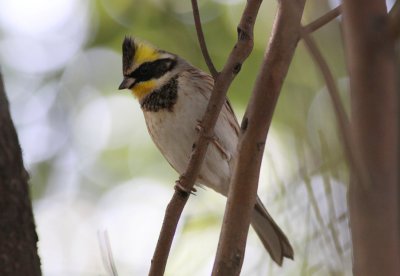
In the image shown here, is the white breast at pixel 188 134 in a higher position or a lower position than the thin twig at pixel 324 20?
higher

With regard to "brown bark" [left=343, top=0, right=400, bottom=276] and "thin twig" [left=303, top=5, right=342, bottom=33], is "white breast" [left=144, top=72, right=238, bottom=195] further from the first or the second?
"brown bark" [left=343, top=0, right=400, bottom=276]

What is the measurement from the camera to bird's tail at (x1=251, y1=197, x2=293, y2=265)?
352cm

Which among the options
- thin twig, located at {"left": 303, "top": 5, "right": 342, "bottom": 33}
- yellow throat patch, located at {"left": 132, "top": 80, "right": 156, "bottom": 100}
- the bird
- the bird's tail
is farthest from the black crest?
thin twig, located at {"left": 303, "top": 5, "right": 342, "bottom": 33}

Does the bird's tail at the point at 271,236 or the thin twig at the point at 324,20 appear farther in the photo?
the bird's tail at the point at 271,236

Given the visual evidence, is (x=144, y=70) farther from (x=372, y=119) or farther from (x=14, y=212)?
(x=372, y=119)

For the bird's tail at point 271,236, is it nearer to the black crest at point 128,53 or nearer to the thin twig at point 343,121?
the black crest at point 128,53

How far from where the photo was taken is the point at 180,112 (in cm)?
395

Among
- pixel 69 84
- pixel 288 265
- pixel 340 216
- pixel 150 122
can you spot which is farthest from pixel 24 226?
pixel 69 84

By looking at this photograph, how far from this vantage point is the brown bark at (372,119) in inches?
36.3

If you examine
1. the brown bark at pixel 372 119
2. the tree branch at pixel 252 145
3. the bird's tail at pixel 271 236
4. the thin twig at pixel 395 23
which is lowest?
the brown bark at pixel 372 119

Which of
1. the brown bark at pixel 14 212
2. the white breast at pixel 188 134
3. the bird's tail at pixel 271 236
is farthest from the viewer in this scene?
the white breast at pixel 188 134

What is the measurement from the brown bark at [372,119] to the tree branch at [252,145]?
1.13 m

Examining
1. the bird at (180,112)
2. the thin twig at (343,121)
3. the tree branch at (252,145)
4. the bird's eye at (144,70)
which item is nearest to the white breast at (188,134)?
the bird at (180,112)

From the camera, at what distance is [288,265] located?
3.28m
